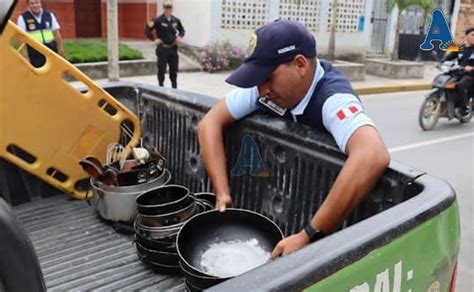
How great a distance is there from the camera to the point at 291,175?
216 centimetres

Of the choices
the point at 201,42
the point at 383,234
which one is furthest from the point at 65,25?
the point at 383,234

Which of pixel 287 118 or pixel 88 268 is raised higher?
pixel 287 118

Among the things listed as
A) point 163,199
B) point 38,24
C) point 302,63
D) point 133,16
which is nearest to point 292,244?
point 302,63

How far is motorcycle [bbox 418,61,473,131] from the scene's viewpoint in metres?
7.90

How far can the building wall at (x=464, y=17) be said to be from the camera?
19141mm

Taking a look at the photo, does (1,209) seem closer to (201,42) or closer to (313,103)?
(313,103)

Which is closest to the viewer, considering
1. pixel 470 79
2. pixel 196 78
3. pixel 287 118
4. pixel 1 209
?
pixel 1 209

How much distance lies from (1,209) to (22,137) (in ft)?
5.19

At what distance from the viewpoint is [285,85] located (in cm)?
201

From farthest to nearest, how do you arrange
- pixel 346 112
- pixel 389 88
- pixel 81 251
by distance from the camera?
1. pixel 389 88
2. pixel 81 251
3. pixel 346 112

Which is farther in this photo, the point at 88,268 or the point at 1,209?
the point at 88,268

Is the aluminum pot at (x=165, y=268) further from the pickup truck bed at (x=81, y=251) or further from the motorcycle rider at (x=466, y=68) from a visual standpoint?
the motorcycle rider at (x=466, y=68)

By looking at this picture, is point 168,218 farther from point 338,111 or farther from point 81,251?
point 338,111

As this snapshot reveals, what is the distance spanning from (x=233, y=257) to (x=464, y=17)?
64.9 ft
